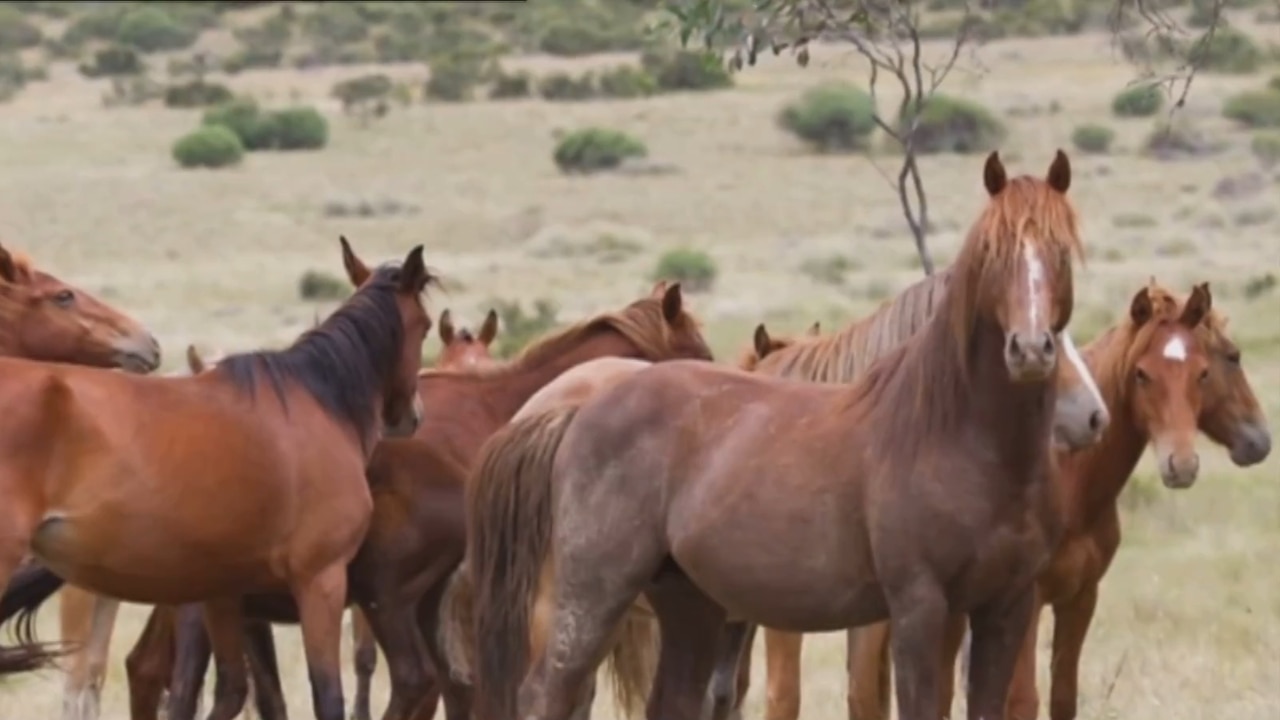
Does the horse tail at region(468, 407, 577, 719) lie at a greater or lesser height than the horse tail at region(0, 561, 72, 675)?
greater

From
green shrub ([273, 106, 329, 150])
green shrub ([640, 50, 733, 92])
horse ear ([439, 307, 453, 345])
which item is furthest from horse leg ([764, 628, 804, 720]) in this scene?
green shrub ([640, 50, 733, 92])

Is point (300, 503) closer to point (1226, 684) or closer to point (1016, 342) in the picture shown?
point (1016, 342)

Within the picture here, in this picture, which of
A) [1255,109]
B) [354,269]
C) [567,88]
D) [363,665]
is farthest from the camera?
[567,88]

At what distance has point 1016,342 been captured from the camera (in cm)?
664

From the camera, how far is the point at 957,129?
44.1 meters

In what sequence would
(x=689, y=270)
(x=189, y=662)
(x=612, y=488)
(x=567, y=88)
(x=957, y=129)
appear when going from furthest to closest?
(x=567, y=88) → (x=957, y=129) → (x=689, y=270) → (x=189, y=662) → (x=612, y=488)

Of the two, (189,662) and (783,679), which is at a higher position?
(189,662)

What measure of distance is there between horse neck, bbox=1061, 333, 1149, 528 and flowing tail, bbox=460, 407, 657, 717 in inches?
77.5

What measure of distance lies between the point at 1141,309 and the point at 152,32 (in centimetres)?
6384

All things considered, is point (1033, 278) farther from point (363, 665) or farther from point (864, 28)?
point (363, 665)

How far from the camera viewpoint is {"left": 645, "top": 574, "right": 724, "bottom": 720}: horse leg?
8242 mm

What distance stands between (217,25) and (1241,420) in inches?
2713

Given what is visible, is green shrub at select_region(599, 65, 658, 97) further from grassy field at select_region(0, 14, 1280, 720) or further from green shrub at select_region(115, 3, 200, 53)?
green shrub at select_region(115, 3, 200, 53)

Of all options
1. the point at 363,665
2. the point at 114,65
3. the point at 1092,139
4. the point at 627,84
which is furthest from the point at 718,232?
the point at 114,65
